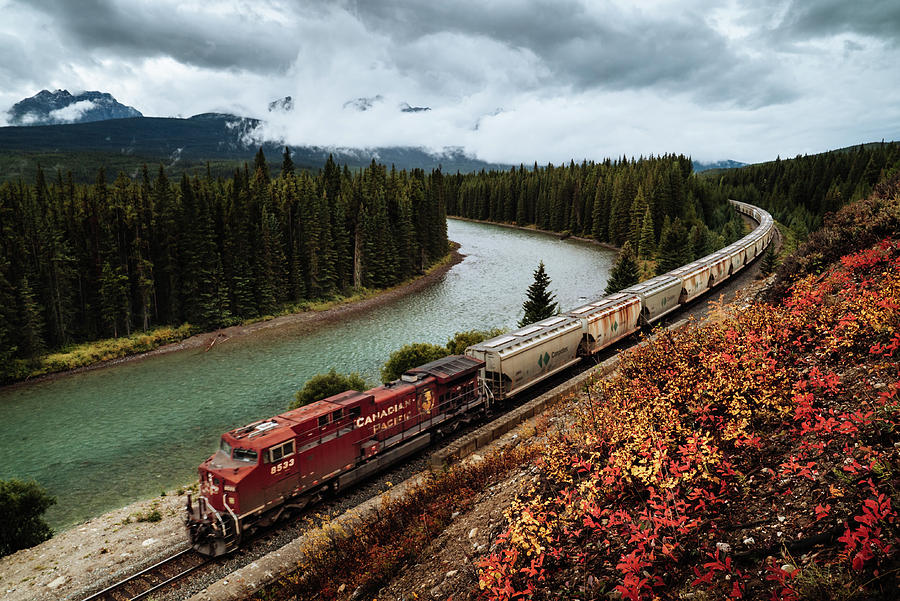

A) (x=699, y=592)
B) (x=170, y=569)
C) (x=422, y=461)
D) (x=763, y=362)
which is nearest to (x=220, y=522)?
(x=170, y=569)

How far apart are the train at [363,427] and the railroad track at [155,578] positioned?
53 centimetres

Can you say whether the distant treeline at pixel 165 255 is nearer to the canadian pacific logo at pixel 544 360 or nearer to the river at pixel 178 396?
the river at pixel 178 396

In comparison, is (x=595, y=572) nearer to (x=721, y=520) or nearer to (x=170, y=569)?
(x=721, y=520)

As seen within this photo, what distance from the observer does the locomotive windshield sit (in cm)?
1728

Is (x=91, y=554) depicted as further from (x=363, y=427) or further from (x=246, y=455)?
(x=363, y=427)

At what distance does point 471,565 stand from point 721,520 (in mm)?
5331

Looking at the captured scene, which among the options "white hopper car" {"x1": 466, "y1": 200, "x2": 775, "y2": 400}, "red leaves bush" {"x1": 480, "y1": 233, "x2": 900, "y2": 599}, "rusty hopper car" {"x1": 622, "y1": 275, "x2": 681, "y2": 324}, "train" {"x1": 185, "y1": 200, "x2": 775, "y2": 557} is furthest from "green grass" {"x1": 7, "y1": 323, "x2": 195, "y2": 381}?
"red leaves bush" {"x1": 480, "y1": 233, "x2": 900, "y2": 599}

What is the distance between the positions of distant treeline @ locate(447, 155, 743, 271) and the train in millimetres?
41468

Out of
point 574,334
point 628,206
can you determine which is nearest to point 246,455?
point 574,334

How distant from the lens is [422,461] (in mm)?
22578

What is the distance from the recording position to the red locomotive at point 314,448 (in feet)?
55.9

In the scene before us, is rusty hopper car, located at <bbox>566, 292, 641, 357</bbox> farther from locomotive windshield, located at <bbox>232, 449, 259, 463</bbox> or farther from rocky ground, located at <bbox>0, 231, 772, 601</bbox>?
locomotive windshield, located at <bbox>232, 449, 259, 463</bbox>

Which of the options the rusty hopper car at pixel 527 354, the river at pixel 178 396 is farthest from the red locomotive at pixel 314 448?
the river at pixel 178 396

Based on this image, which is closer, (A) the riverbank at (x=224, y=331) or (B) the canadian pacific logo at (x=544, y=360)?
(B) the canadian pacific logo at (x=544, y=360)
